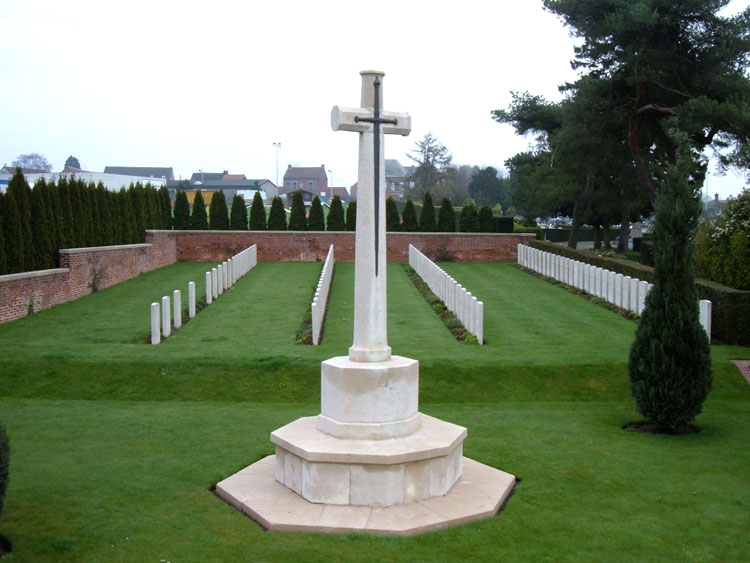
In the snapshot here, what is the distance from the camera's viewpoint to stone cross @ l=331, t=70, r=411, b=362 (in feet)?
22.2

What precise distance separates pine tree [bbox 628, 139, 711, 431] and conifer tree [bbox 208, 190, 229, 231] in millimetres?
27680

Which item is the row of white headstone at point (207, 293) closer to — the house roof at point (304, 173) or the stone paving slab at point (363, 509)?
the stone paving slab at point (363, 509)

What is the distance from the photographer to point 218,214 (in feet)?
114

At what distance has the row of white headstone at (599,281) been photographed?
1706cm

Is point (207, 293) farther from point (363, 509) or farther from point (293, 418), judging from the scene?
point (363, 509)

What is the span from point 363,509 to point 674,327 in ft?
14.8

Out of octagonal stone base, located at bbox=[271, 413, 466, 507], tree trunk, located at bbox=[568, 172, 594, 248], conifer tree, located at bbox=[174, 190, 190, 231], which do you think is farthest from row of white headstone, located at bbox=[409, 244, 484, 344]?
conifer tree, located at bbox=[174, 190, 190, 231]

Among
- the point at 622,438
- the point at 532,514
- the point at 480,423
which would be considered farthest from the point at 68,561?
the point at 622,438

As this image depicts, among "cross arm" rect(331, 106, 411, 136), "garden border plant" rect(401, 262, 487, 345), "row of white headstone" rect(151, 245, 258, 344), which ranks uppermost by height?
"cross arm" rect(331, 106, 411, 136)

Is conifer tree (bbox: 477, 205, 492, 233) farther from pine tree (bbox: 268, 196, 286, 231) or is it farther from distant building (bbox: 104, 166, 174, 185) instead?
distant building (bbox: 104, 166, 174, 185)

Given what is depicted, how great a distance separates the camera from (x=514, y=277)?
27.0m

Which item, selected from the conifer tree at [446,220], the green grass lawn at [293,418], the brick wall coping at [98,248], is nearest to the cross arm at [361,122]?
the green grass lawn at [293,418]

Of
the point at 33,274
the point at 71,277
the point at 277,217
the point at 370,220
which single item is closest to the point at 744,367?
the point at 370,220

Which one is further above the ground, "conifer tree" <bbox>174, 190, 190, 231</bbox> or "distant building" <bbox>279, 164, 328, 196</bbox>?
"distant building" <bbox>279, 164, 328, 196</bbox>
